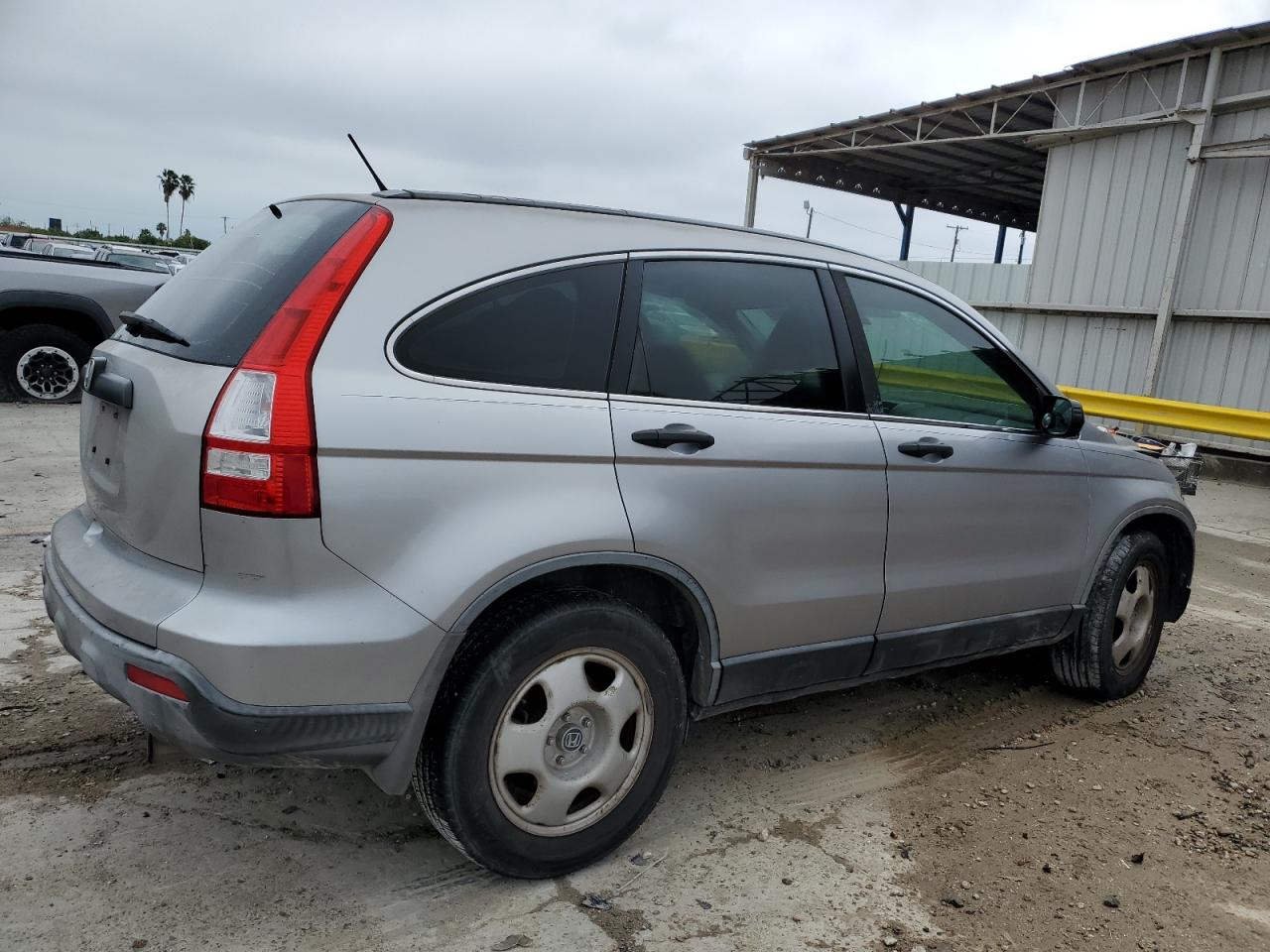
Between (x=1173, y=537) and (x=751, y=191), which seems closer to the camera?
(x=1173, y=537)

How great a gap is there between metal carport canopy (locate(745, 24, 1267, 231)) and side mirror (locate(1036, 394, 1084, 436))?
10.3 meters

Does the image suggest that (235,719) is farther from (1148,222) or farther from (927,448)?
(1148,222)

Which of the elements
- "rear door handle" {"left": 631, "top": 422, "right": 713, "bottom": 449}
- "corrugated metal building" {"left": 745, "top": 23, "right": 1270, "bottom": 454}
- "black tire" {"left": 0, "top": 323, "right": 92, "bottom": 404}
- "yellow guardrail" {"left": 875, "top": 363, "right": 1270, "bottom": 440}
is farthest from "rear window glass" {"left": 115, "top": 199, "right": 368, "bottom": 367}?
"corrugated metal building" {"left": 745, "top": 23, "right": 1270, "bottom": 454}

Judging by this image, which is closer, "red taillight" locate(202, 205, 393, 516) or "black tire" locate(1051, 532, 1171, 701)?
"red taillight" locate(202, 205, 393, 516)

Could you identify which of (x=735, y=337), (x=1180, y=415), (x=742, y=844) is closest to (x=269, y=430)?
(x=735, y=337)

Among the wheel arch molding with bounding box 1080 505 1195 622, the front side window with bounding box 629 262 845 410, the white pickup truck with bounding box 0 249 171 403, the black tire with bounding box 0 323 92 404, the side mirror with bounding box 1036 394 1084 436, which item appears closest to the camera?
the front side window with bounding box 629 262 845 410

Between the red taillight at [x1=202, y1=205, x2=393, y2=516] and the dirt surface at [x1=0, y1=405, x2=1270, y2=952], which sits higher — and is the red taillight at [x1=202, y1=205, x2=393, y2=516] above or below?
above

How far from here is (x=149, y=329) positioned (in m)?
2.53

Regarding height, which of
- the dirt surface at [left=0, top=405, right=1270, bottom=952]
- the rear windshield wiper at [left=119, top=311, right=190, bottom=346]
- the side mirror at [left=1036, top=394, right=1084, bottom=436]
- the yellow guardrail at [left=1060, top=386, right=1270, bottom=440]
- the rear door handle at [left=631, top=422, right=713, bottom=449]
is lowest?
the dirt surface at [left=0, top=405, right=1270, bottom=952]

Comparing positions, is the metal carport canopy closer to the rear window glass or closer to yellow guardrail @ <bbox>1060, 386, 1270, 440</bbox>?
yellow guardrail @ <bbox>1060, 386, 1270, 440</bbox>

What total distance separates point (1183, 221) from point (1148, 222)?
2.33 ft

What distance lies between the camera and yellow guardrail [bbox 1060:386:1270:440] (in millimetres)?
10578

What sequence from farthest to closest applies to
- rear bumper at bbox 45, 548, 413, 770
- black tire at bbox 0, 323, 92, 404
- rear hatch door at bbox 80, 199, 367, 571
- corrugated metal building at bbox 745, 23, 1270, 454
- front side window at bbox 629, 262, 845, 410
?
1. corrugated metal building at bbox 745, 23, 1270, 454
2. black tire at bbox 0, 323, 92, 404
3. front side window at bbox 629, 262, 845, 410
4. rear hatch door at bbox 80, 199, 367, 571
5. rear bumper at bbox 45, 548, 413, 770

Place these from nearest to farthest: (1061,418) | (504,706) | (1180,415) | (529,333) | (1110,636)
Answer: (504,706) → (529,333) → (1061,418) → (1110,636) → (1180,415)
